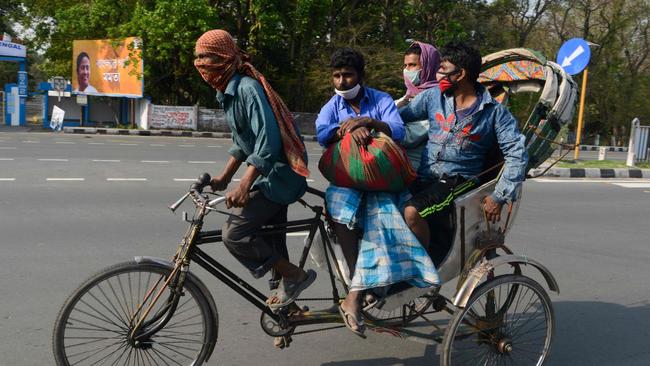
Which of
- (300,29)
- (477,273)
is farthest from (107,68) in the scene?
(477,273)

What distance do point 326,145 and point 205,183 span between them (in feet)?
2.09

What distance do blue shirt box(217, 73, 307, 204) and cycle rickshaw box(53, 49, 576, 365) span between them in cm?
20

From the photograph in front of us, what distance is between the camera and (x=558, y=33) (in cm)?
3459

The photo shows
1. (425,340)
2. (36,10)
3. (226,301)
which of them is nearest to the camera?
(425,340)

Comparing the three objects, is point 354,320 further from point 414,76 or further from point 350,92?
point 414,76

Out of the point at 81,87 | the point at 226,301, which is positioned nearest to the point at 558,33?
the point at 81,87

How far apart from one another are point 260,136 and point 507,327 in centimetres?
179

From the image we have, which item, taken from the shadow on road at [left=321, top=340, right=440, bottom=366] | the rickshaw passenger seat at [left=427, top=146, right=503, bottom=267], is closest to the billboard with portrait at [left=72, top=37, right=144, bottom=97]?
the shadow on road at [left=321, top=340, right=440, bottom=366]

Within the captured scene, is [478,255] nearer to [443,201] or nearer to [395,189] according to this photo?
[443,201]

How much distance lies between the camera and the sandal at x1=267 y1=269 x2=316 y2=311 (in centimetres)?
311

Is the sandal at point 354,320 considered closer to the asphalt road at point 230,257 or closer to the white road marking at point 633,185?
the asphalt road at point 230,257

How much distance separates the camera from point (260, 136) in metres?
2.80

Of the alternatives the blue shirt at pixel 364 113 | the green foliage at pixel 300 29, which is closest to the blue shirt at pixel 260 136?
the blue shirt at pixel 364 113

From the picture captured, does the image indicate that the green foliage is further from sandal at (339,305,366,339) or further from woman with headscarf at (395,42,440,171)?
sandal at (339,305,366,339)
